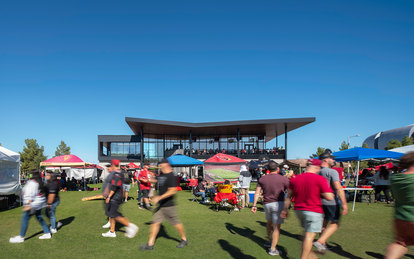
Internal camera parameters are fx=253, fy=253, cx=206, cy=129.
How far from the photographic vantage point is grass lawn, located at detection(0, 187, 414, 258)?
16.6 ft

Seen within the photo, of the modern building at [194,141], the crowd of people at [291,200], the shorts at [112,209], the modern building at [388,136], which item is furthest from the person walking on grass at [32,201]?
the modern building at [388,136]

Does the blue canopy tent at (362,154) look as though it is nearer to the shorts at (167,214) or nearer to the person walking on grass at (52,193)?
the shorts at (167,214)

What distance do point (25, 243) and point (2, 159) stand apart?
7115 mm

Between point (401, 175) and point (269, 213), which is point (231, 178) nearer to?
point (269, 213)

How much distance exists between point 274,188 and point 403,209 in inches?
87.3

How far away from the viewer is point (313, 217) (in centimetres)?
379

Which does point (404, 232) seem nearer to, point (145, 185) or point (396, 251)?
point (396, 251)

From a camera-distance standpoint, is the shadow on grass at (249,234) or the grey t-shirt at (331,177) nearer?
the grey t-shirt at (331,177)

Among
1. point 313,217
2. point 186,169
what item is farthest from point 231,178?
point 186,169

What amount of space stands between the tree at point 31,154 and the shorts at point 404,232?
51140 millimetres

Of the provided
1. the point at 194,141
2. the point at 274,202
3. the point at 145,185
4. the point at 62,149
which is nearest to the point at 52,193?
the point at 145,185

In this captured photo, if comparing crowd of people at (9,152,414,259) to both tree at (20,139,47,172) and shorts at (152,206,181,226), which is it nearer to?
shorts at (152,206,181,226)

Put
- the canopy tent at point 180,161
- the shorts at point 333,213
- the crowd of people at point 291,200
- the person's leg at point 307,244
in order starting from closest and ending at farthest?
the crowd of people at point 291,200 < the person's leg at point 307,244 < the shorts at point 333,213 < the canopy tent at point 180,161

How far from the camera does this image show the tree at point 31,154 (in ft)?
143
